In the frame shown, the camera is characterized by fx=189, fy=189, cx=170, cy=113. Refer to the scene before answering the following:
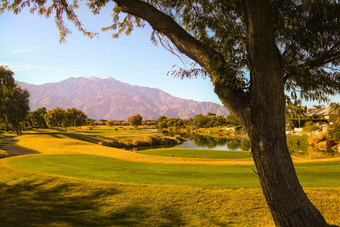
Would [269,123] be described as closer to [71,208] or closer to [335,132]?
[71,208]

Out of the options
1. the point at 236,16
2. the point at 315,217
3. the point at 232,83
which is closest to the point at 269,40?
the point at 232,83

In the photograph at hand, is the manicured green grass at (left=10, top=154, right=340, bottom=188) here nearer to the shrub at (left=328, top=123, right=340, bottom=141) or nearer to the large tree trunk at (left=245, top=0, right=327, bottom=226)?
the large tree trunk at (left=245, top=0, right=327, bottom=226)

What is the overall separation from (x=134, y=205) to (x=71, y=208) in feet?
5.81

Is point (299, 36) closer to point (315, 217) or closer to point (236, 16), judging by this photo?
point (236, 16)

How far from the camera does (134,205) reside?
5.37m

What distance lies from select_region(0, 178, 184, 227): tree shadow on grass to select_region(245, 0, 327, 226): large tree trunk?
2.73 metres

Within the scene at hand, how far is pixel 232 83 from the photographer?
9.50ft

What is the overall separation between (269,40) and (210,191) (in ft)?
15.6

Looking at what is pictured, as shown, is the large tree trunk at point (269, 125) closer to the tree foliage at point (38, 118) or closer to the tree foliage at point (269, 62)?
the tree foliage at point (269, 62)

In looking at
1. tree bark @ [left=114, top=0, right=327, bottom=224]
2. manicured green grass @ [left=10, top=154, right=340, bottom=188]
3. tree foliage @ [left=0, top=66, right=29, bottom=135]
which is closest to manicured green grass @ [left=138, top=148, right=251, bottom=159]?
manicured green grass @ [left=10, top=154, right=340, bottom=188]

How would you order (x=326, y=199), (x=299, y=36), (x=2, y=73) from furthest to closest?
(x=2, y=73), (x=326, y=199), (x=299, y=36)

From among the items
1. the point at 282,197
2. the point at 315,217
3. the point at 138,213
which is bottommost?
the point at 138,213

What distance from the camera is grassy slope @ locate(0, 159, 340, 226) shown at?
4.58m

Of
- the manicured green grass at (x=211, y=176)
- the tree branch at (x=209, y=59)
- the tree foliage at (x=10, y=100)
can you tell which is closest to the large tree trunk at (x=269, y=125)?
the tree branch at (x=209, y=59)
